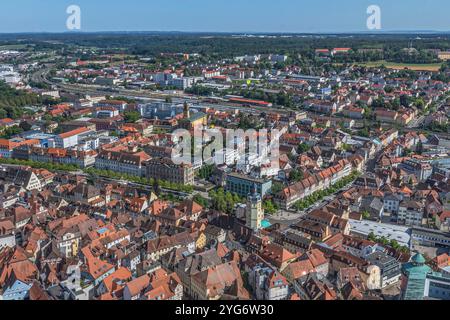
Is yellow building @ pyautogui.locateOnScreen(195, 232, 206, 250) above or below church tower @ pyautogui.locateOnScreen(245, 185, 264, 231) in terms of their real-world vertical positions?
below

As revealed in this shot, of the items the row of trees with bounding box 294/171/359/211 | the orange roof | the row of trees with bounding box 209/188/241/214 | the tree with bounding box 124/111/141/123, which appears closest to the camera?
the row of trees with bounding box 209/188/241/214

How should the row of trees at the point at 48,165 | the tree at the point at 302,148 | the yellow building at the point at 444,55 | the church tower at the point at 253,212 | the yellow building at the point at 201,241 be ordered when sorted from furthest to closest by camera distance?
1. the yellow building at the point at 444,55
2. the tree at the point at 302,148
3. the row of trees at the point at 48,165
4. the church tower at the point at 253,212
5. the yellow building at the point at 201,241

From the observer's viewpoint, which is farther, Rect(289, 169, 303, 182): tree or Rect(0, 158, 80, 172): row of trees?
Rect(0, 158, 80, 172): row of trees

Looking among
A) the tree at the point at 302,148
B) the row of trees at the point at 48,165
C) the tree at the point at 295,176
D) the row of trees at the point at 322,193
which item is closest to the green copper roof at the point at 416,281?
the row of trees at the point at 322,193

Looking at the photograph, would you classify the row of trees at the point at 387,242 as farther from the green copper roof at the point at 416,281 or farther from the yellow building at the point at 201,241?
the yellow building at the point at 201,241

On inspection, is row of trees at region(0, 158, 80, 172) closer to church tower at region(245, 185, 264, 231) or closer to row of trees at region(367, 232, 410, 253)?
church tower at region(245, 185, 264, 231)

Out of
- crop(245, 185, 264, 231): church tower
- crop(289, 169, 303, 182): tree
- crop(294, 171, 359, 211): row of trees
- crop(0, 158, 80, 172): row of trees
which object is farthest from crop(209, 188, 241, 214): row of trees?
crop(0, 158, 80, 172): row of trees

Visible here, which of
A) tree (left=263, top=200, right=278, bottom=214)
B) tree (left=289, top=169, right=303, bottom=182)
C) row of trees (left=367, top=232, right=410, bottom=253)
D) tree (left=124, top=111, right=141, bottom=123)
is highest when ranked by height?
tree (left=124, top=111, right=141, bottom=123)

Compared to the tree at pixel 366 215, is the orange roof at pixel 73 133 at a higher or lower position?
higher

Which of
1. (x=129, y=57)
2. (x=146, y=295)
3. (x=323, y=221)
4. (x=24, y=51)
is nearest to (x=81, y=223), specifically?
(x=146, y=295)

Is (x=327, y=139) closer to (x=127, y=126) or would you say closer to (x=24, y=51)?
(x=127, y=126)

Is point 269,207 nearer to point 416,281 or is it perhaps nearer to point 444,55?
point 416,281
